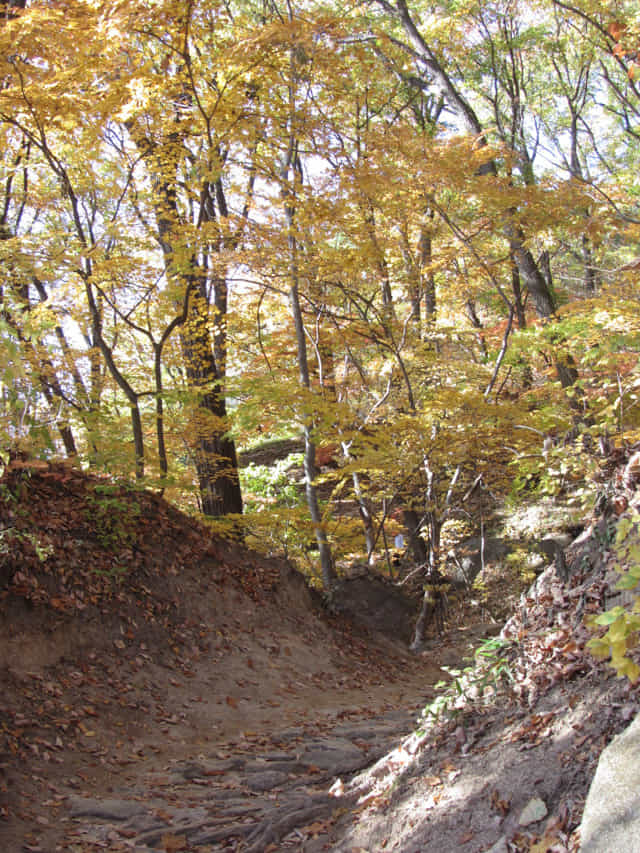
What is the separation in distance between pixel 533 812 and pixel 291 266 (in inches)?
312

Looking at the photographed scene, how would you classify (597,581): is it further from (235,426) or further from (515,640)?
(235,426)

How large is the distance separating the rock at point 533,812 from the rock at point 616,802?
285 millimetres

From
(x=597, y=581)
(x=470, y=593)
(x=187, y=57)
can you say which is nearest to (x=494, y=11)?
(x=187, y=57)

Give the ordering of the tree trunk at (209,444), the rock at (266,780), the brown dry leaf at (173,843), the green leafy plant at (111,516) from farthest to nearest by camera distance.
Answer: the tree trunk at (209,444), the green leafy plant at (111,516), the rock at (266,780), the brown dry leaf at (173,843)

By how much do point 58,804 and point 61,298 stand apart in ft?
22.7

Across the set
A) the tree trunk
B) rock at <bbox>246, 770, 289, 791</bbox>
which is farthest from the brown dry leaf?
the tree trunk

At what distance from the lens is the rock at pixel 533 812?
2396 millimetres

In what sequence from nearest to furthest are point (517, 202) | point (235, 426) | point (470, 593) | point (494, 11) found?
point (517, 202) → point (235, 426) → point (470, 593) → point (494, 11)

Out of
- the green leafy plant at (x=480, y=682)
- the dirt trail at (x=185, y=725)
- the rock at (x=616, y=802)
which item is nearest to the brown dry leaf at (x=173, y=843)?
the dirt trail at (x=185, y=725)

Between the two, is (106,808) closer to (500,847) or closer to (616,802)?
(500,847)

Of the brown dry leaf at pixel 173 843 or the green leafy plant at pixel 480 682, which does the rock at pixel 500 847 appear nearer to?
the green leafy plant at pixel 480 682

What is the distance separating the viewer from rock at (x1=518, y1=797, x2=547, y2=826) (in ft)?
7.86

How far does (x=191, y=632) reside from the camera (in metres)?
6.91

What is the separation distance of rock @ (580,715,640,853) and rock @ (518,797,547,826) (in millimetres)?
285
